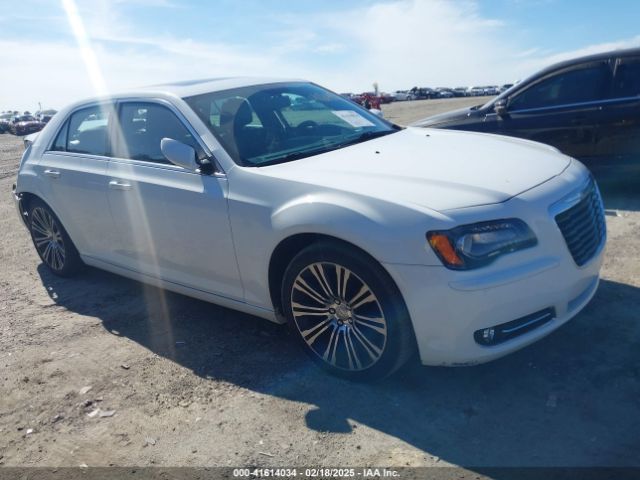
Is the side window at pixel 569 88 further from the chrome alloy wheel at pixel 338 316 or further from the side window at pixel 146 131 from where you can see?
the chrome alloy wheel at pixel 338 316

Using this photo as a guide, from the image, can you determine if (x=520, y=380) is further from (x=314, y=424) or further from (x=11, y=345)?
(x=11, y=345)

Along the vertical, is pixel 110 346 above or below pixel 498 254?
below

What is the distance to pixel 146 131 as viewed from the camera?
4141mm

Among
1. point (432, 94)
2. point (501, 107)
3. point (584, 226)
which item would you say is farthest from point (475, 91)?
point (584, 226)

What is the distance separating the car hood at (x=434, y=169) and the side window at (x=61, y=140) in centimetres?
257

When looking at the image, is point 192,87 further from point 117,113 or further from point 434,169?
point 434,169

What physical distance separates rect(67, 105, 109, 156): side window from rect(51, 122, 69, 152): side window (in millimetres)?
38

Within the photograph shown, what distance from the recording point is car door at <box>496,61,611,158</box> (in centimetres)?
632

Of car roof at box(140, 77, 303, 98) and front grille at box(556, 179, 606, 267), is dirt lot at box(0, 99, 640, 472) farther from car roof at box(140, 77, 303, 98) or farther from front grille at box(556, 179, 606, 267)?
car roof at box(140, 77, 303, 98)

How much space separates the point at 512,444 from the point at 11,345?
3.59 m

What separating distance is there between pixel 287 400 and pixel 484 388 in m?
1.07

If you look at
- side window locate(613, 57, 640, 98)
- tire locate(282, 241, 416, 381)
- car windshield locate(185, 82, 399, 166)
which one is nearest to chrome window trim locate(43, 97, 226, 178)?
car windshield locate(185, 82, 399, 166)

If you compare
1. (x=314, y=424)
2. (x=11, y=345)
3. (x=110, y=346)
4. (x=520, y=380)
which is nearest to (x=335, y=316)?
(x=314, y=424)

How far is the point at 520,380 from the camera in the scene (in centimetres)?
307
